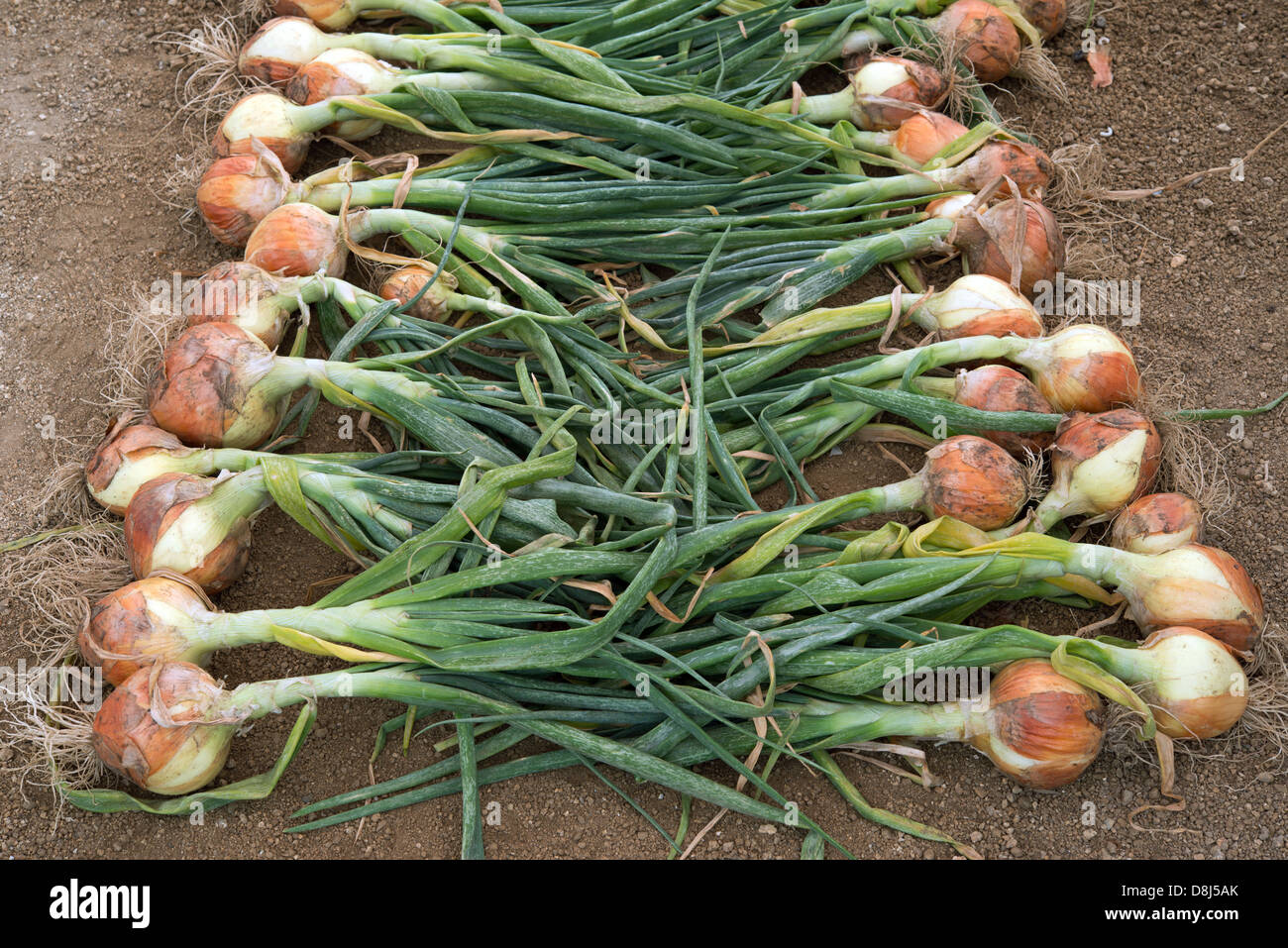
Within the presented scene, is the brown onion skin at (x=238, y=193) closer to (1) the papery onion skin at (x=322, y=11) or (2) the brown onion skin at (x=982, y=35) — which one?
(1) the papery onion skin at (x=322, y=11)

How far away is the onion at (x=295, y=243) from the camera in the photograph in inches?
91.0

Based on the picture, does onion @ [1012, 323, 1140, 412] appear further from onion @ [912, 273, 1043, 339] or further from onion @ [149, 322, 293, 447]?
onion @ [149, 322, 293, 447]

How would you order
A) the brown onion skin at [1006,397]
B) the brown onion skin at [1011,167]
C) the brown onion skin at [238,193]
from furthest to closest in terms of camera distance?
the brown onion skin at [1011,167] < the brown onion skin at [238,193] < the brown onion skin at [1006,397]

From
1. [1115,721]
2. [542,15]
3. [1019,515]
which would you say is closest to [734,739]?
[1115,721]

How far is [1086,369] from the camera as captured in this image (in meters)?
2.14

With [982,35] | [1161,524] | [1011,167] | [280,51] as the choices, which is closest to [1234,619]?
[1161,524]

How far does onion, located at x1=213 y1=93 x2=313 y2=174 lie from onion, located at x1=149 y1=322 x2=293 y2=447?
570 mm

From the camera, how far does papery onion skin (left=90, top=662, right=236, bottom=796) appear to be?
181cm

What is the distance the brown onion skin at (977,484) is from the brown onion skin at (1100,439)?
9 centimetres

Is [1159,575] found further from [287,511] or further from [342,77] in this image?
[342,77]

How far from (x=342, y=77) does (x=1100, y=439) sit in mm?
1892

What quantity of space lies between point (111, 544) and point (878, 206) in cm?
180

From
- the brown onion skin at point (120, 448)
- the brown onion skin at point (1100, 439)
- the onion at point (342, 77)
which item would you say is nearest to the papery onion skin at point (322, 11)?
the onion at point (342, 77)

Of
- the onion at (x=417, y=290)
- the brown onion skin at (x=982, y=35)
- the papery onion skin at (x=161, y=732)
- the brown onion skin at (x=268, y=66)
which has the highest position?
the brown onion skin at (x=982, y=35)
